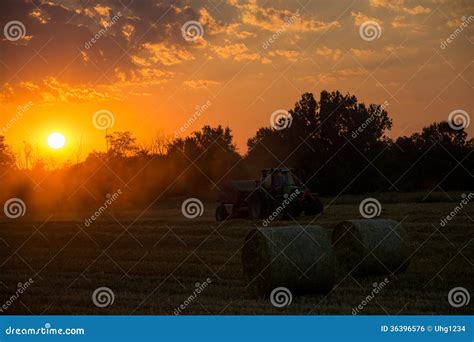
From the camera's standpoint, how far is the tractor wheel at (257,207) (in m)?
23.4

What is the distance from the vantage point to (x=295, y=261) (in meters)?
10.7

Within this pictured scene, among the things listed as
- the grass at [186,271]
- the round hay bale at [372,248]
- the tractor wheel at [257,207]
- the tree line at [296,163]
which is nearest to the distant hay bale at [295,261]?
the grass at [186,271]

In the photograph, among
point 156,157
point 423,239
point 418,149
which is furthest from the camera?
point 156,157

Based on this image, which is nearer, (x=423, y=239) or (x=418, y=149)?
(x=423, y=239)

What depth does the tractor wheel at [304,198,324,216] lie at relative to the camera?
76.5 ft

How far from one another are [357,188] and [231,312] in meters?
35.4

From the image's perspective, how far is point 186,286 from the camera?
38.3 ft

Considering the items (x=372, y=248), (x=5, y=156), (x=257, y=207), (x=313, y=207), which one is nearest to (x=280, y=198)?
(x=257, y=207)

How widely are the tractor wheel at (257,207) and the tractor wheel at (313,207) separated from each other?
1.46 m

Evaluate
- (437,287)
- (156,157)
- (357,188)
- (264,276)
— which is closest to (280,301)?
(264,276)

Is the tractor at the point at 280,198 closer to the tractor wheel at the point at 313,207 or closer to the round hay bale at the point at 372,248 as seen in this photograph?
the tractor wheel at the point at 313,207

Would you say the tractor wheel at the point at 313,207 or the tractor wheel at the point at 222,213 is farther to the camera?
the tractor wheel at the point at 222,213
